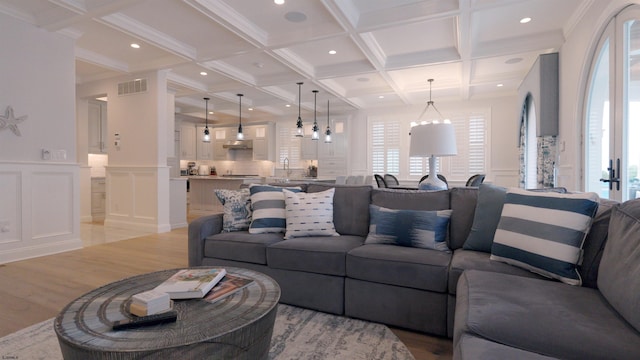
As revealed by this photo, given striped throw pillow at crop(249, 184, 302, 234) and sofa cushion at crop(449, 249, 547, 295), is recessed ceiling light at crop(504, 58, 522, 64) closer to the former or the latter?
sofa cushion at crop(449, 249, 547, 295)

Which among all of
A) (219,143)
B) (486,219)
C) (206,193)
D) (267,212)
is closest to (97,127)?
(206,193)

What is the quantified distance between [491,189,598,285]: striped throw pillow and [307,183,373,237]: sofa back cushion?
3.47 feet

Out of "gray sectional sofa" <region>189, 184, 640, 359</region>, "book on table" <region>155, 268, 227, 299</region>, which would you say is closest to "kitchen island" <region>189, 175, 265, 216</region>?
"gray sectional sofa" <region>189, 184, 640, 359</region>

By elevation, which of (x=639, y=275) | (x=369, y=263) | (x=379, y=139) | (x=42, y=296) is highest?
(x=379, y=139)

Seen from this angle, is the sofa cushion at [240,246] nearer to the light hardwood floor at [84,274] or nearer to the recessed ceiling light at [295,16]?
the light hardwood floor at [84,274]

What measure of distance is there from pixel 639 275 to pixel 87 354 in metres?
1.91

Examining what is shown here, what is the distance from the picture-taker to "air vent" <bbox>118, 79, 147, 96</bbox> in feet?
17.8

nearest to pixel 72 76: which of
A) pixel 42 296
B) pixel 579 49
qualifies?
pixel 42 296

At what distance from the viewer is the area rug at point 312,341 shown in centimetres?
179

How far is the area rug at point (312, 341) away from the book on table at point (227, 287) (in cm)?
48

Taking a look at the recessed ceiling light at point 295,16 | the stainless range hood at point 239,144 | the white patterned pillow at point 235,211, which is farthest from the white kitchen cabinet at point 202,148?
the white patterned pillow at point 235,211

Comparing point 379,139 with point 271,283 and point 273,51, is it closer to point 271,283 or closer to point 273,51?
point 273,51

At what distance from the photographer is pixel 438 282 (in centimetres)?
194

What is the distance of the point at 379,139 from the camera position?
27.5 feet
